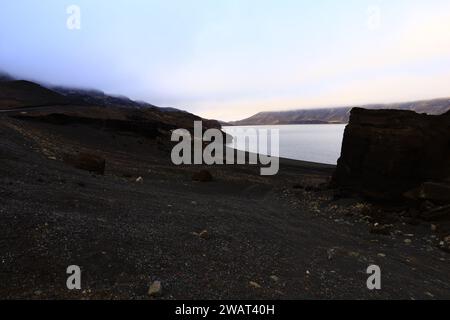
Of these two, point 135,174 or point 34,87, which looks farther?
point 34,87

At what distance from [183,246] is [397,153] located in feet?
37.4

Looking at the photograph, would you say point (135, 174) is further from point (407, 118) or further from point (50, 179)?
point (407, 118)

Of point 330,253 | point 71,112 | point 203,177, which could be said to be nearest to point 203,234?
point 330,253

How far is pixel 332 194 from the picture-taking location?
1911cm

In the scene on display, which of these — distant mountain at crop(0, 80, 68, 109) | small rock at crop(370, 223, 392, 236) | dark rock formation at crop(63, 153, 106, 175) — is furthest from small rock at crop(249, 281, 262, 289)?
distant mountain at crop(0, 80, 68, 109)

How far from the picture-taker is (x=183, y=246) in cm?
859

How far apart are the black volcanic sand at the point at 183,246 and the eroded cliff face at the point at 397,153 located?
1.98m

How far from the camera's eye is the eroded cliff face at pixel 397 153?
16.6 metres

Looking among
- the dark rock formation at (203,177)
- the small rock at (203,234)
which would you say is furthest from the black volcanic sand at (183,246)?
the dark rock formation at (203,177)

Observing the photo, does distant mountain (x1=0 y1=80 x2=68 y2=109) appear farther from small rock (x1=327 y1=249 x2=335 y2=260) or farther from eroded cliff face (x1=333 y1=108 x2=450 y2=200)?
small rock (x1=327 y1=249 x2=335 y2=260)
